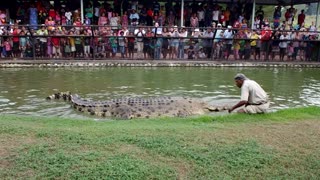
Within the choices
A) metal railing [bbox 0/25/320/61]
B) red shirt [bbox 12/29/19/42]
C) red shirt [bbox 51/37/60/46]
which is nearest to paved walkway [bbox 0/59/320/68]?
metal railing [bbox 0/25/320/61]

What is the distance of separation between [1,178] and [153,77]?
8882 millimetres

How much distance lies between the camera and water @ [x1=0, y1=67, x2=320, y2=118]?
28.6 feet

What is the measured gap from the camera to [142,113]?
25.1 ft

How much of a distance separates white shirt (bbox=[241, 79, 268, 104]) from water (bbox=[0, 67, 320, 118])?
6.06 ft

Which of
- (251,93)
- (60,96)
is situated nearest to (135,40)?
(60,96)

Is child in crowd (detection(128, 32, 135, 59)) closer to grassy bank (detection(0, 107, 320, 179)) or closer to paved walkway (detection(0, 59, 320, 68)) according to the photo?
paved walkway (detection(0, 59, 320, 68))

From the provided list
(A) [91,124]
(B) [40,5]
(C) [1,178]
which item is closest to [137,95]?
(A) [91,124]

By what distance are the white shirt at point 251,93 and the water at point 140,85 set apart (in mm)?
1847

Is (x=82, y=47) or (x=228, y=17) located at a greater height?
(x=228, y=17)

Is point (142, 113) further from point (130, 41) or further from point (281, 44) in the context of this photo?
point (281, 44)

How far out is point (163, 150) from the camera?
439cm

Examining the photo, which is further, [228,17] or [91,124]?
[228,17]

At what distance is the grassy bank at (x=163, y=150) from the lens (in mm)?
3824

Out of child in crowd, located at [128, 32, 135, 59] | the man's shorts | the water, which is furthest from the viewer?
child in crowd, located at [128, 32, 135, 59]
